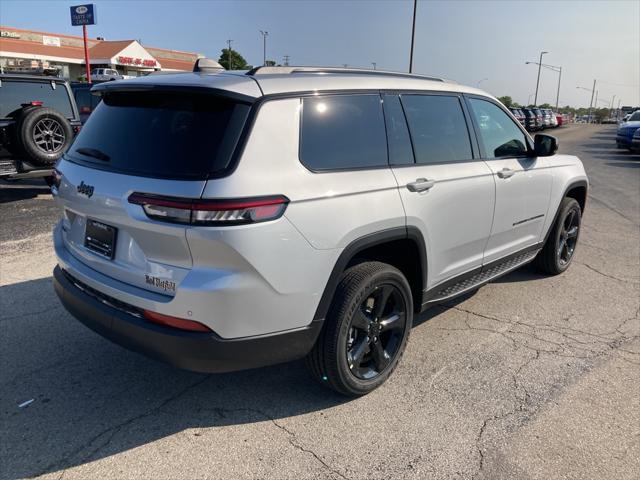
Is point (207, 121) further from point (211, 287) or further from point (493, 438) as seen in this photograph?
point (493, 438)

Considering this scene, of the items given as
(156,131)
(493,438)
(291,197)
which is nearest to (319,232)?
(291,197)

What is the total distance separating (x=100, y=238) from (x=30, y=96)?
645 cm

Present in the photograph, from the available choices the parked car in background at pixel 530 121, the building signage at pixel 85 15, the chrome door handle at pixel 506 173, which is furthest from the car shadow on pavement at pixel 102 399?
the parked car in background at pixel 530 121

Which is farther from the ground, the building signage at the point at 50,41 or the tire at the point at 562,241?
the building signage at the point at 50,41

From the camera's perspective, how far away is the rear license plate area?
2.67 meters

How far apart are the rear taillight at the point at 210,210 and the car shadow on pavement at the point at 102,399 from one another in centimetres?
123

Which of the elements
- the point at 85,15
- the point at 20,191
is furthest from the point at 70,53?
the point at 20,191

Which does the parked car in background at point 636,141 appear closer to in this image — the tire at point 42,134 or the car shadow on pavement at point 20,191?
the tire at point 42,134

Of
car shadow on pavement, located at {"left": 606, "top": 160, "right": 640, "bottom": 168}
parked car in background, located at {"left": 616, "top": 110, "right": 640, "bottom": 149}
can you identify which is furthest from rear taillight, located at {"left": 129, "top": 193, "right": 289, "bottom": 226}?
parked car in background, located at {"left": 616, "top": 110, "right": 640, "bottom": 149}

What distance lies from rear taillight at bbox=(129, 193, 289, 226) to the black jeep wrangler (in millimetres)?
6016

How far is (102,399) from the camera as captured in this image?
120 inches

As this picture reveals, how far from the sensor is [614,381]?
11.2ft

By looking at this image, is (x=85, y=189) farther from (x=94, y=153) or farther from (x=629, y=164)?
(x=629, y=164)

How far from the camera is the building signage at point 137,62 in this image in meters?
51.1
